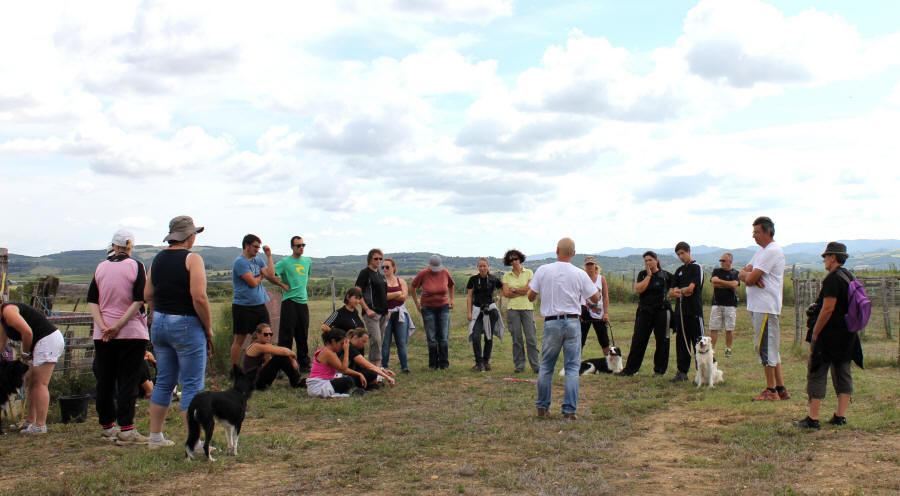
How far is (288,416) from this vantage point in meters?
6.84

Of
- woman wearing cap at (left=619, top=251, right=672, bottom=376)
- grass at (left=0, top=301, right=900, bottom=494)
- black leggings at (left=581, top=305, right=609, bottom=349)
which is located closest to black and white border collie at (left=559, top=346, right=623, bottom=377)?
black leggings at (left=581, top=305, right=609, bottom=349)

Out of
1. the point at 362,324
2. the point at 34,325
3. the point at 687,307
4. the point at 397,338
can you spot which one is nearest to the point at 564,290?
the point at 687,307

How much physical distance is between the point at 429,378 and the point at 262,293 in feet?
8.48

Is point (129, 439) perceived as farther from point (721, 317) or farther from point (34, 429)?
point (721, 317)

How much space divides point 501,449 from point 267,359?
386 cm

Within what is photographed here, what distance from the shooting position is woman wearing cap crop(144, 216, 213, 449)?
4.87m

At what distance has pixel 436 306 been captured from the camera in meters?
9.89

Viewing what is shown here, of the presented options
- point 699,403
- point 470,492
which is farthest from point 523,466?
point 699,403

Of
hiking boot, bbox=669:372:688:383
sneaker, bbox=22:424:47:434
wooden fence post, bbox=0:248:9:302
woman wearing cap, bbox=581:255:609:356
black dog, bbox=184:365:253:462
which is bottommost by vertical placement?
hiking boot, bbox=669:372:688:383

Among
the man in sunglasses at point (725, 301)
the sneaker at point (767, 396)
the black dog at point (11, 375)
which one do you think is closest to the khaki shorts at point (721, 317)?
the man in sunglasses at point (725, 301)

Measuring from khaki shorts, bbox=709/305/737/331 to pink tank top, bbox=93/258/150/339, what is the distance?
365 inches

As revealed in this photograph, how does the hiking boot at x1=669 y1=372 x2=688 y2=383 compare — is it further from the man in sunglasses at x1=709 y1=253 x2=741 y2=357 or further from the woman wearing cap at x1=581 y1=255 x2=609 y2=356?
the man in sunglasses at x1=709 y1=253 x2=741 y2=357

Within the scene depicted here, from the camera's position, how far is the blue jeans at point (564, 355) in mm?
6383

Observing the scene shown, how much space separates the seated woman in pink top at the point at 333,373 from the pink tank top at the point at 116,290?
8.92ft
